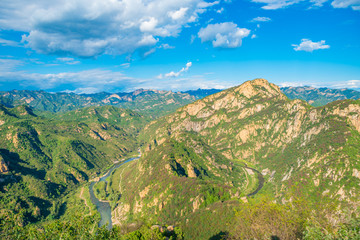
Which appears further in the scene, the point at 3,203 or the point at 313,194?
the point at 3,203

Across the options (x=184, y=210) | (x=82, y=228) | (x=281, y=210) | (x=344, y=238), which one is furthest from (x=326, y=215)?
(x=184, y=210)

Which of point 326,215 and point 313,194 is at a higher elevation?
point 326,215

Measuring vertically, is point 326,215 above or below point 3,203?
above

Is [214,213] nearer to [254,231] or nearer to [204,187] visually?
[204,187]

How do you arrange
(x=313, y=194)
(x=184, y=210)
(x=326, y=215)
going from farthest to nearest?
(x=313, y=194)
(x=184, y=210)
(x=326, y=215)

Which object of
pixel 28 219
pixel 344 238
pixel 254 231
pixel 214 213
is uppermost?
pixel 344 238

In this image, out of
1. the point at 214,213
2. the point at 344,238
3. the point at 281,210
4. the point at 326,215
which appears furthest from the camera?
the point at 214,213

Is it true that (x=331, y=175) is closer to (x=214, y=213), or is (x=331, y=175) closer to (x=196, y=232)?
(x=214, y=213)

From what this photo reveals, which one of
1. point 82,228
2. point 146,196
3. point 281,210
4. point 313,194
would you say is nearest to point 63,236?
point 82,228

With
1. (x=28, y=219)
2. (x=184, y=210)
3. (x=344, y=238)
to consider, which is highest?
(x=344, y=238)
